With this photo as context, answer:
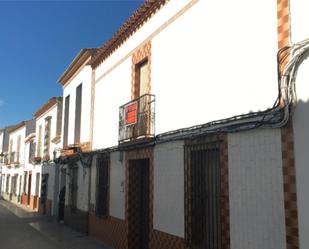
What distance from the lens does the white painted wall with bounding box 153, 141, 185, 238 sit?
7602 mm

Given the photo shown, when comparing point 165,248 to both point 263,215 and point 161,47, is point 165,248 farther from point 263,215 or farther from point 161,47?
point 161,47

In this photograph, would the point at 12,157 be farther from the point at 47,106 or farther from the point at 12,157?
the point at 47,106

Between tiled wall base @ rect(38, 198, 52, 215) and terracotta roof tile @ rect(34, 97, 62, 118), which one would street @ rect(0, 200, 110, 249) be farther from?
terracotta roof tile @ rect(34, 97, 62, 118)

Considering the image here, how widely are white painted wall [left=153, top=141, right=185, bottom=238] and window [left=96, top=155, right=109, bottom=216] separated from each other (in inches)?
128

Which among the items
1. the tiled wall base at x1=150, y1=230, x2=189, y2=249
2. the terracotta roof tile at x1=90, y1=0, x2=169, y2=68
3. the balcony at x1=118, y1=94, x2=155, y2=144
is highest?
the terracotta roof tile at x1=90, y1=0, x2=169, y2=68

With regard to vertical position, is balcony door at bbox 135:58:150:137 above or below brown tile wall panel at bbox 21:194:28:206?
above

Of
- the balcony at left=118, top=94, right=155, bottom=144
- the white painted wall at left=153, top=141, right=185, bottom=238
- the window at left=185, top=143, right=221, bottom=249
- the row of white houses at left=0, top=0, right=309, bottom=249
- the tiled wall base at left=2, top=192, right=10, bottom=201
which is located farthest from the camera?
the tiled wall base at left=2, top=192, right=10, bottom=201

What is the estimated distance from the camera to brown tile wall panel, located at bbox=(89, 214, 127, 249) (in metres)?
10.0

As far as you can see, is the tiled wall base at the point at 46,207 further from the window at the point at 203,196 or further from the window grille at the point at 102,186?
the window at the point at 203,196

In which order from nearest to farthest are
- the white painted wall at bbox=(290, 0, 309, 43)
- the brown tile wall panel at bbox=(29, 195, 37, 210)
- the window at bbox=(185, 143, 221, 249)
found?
the white painted wall at bbox=(290, 0, 309, 43) < the window at bbox=(185, 143, 221, 249) < the brown tile wall panel at bbox=(29, 195, 37, 210)

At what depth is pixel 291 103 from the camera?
504 cm

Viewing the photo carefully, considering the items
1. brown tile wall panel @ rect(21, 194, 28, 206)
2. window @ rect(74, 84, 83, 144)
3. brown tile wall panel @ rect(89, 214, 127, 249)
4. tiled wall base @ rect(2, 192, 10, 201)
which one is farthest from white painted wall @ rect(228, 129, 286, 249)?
tiled wall base @ rect(2, 192, 10, 201)

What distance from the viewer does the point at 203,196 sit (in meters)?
6.95

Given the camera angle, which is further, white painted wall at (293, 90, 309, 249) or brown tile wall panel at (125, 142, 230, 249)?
brown tile wall panel at (125, 142, 230, 249)
